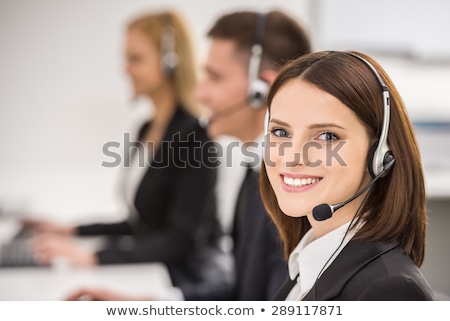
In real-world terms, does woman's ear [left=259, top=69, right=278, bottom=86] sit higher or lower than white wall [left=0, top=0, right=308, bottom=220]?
higher

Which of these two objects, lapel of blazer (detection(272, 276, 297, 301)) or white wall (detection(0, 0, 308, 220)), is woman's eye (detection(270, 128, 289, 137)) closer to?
lapel of blazer (detection(272, 276, 297, 301))

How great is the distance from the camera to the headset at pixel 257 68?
4.02 feet

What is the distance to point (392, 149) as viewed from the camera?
33.9 inches

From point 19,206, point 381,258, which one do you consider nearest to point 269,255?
point 381,258

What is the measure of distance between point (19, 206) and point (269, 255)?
4.04ft

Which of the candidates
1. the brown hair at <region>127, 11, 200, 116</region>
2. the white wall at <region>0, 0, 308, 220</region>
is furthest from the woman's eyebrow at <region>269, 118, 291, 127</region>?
the white wall at <region>0, 0, 308, 220</region>

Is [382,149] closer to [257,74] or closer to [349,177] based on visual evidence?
[349,177]

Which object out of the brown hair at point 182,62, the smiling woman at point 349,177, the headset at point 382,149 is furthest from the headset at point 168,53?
the headset at point 382,149

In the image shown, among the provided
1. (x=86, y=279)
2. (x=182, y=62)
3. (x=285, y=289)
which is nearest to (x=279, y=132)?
(x=285, y=289)

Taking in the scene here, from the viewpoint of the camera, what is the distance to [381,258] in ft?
2.73

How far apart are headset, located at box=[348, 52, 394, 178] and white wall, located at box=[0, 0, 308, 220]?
1.22m

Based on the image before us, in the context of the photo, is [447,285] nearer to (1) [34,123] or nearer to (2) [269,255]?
(2) [269,255]

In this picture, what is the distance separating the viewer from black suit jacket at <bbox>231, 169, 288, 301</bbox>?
1.08m

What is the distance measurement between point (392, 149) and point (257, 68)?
0.45m
